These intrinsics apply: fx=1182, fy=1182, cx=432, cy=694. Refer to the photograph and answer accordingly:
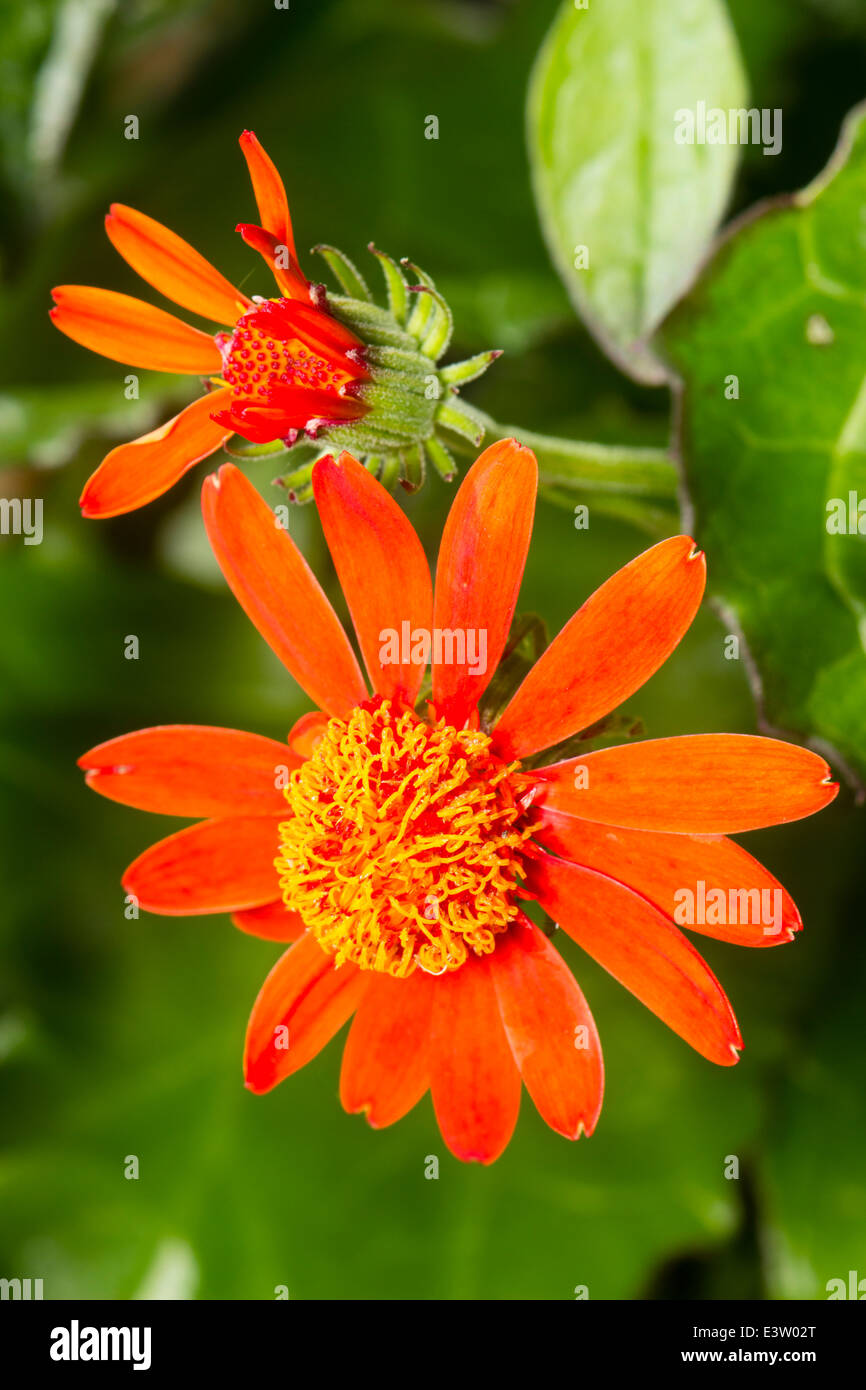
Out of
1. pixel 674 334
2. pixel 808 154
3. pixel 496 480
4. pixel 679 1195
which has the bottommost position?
pixel 679 1195

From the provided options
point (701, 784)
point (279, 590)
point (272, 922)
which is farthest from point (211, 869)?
point (701, 784)

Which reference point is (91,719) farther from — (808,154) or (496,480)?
(808,154)

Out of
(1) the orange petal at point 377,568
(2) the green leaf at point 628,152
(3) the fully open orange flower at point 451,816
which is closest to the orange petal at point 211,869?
(3) the fully open orange flower at point 451,816

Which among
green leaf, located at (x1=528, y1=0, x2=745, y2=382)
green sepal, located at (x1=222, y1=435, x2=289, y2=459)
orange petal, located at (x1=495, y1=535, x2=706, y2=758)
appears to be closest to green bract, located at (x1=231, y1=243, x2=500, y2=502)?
green sepal, located at (x1=222, y1=435, x2=289, y2=459)

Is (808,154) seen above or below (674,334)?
above

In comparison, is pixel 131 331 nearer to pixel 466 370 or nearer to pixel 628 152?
pixel 466 370

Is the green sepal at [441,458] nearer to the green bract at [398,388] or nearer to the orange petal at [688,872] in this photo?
the green bract at [398,388]

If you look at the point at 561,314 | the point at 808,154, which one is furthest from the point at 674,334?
the point at 808,154
